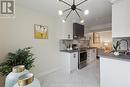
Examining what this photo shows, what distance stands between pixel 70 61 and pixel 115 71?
7.26 ft

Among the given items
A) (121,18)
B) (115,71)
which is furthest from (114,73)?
(121,18)

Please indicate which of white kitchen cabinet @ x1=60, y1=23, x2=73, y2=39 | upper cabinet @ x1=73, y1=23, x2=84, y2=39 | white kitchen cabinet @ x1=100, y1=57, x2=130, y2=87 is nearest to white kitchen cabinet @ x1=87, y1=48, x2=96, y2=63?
upper cabinet @ x1=73, y1=23, x2=84, y2=39

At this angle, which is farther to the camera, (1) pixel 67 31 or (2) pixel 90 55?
(2) pixel 90 55

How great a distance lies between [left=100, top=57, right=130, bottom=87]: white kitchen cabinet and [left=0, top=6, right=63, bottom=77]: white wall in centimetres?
229

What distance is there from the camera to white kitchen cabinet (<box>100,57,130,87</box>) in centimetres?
194

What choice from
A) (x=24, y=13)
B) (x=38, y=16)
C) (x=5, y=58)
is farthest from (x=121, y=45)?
(x=5, y=58)

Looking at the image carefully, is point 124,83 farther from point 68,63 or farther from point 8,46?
point 8,46

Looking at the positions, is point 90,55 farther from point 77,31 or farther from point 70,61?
point 70,61

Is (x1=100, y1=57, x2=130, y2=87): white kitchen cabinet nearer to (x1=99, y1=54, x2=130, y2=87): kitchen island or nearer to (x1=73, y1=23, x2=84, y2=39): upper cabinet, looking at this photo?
(x1=99, y1=54, x2=130, y2=87): kitchen island

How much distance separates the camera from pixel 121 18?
8.78 feet

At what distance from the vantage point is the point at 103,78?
2.41 meters

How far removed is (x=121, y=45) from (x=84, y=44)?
136 inches

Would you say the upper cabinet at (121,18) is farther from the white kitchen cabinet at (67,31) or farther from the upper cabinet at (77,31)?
the upper cabinet at (77,31)

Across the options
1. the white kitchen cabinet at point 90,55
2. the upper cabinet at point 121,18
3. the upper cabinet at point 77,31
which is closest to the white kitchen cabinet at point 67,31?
the upper cabinet at point 77,31
